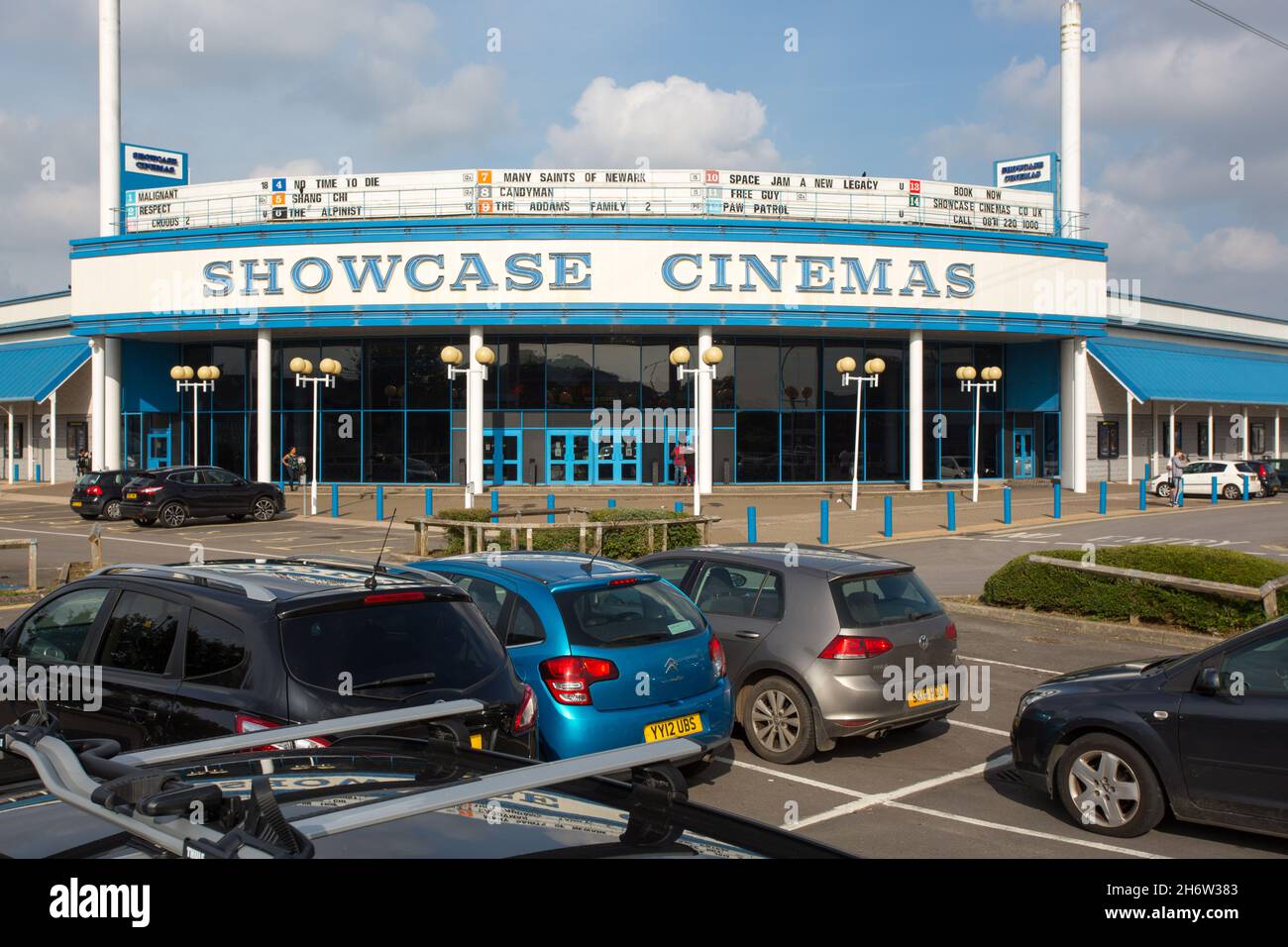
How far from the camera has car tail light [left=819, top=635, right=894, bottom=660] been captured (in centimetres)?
810

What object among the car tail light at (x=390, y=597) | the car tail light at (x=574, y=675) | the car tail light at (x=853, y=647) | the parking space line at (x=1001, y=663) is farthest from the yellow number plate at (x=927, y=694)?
the car tail light at (x=390, y=597)

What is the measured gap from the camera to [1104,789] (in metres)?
6.62

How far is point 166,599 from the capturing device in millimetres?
5648

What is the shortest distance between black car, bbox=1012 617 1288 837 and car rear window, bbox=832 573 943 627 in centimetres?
155

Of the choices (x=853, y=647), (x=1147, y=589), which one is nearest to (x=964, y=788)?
(x=853, y=647)

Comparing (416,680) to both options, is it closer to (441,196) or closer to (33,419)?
(441,196)

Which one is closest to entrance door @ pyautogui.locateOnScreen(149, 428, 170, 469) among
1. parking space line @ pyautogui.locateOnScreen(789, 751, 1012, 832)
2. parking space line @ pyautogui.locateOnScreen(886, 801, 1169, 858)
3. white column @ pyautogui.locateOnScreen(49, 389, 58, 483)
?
white column @ pyautogui.locateOnScreen(49, 389, 58, 483)

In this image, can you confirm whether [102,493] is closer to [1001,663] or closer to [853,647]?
[1001,663]

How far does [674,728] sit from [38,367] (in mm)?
48718

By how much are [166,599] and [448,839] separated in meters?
3.75

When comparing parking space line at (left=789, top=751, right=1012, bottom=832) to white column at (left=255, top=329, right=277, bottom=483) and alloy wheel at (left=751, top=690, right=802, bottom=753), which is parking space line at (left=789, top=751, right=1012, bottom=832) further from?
white column at (left=255, top=329, right=277, bottom=483)

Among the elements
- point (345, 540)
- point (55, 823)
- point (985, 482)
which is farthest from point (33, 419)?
point (55, 823)

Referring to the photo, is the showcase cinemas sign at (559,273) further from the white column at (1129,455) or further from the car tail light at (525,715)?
the car tail light at (525,715)

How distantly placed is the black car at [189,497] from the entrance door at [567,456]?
505 inches
